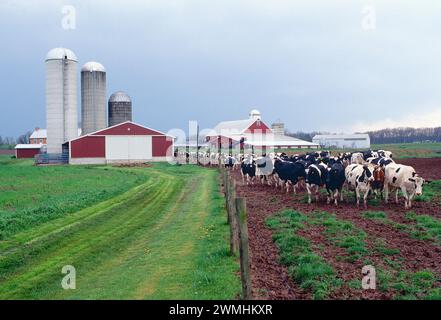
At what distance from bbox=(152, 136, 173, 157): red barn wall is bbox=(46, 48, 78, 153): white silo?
32.4 feet

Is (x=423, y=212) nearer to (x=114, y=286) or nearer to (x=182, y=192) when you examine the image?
(x=114, y=286)

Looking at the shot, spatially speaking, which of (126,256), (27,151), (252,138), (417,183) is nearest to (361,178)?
(417,183)

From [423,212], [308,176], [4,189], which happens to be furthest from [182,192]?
[423,212]

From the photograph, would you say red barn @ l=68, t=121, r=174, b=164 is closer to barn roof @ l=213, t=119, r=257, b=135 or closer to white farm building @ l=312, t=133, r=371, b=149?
barn roof @ l=213, t=119, r=257, b=135

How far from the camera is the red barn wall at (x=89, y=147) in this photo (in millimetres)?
57875

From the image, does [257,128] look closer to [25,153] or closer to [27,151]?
[27,151]

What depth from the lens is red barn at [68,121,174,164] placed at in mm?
58000

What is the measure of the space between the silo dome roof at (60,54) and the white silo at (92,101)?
3.44 m

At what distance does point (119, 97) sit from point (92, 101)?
4.60 m

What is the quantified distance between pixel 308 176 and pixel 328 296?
12908 millimetres

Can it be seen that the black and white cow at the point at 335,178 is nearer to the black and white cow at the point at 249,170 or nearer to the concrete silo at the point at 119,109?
the black and white cow at the point at 249,170
